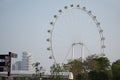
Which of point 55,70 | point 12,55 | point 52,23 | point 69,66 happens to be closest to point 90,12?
point 52,23

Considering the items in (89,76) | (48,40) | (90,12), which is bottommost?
(89,76)

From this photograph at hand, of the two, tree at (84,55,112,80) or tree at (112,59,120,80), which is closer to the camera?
tree at (112,59,120,80)

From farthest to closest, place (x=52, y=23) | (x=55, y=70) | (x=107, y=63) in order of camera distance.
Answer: (x=107, y=63), (x=55, y=70), (x=52, y=23)

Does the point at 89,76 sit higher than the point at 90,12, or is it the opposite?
the point at 90,12

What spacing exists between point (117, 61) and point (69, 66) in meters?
13.2

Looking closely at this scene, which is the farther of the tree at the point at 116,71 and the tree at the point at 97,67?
the tree at the point at 97,67

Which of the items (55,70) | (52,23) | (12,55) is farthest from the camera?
(55,70)

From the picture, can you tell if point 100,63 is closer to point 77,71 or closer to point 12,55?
point 77,71

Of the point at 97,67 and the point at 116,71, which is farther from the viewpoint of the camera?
the point at 97,67

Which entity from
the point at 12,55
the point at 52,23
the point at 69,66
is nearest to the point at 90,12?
the point at 52,23

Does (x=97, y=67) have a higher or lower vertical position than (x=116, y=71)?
higher

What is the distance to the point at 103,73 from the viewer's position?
259 feet

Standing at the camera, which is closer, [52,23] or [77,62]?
[52,23]

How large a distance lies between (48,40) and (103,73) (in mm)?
18392
